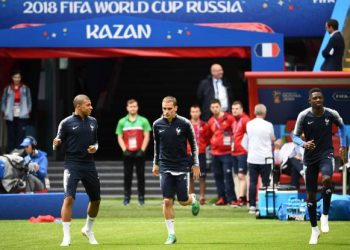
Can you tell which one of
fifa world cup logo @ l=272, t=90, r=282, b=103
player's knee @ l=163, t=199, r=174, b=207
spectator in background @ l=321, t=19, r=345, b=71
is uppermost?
spectator in background @ l=321, t=19, r=345, b=71

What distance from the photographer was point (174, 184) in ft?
54.7

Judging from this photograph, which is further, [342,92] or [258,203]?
[342,92]

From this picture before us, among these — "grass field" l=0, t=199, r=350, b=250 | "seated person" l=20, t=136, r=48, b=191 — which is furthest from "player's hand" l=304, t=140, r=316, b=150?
"seated person" l=20, t=136, r=48, b=191

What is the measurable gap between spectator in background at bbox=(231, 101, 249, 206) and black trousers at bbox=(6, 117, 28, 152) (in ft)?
17.7

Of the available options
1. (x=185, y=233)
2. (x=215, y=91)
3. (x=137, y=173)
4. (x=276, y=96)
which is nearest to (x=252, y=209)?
(x=276, y=96)

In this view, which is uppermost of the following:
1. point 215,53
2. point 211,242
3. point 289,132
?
point 215,53

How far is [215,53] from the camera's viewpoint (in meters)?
25.4

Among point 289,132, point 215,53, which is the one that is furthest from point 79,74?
point 289,132

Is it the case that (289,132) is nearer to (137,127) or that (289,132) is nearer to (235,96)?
(137,127)

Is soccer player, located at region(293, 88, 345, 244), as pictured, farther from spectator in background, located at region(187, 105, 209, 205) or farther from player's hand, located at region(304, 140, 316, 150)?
spectator in background, located at region(187, 105, 209, 205)

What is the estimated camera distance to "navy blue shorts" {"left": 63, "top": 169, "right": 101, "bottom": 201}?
1627cm

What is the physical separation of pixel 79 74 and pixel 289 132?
902 cm

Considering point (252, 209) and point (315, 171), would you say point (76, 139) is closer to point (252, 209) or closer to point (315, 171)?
point (315, 171)

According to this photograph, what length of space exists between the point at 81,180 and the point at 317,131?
3.23m
